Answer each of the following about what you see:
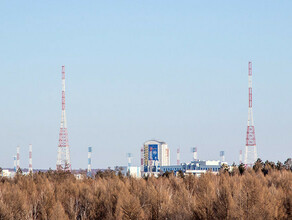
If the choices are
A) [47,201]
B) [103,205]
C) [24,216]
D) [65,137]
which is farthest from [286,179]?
[65,137]

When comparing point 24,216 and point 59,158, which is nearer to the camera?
point 24,216

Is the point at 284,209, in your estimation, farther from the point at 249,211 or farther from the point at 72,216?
the point at 72,216

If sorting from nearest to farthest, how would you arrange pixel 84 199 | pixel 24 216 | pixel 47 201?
pixel 24 216
pixel 47 201
pixel 84 199

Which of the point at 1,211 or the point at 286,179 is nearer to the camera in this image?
the point at 1,211

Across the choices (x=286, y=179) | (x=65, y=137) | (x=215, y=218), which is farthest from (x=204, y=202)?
(x=65, y=137)

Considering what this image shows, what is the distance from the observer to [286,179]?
27.7 m

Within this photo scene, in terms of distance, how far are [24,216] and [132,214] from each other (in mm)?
3481

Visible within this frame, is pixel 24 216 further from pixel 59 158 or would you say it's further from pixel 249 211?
pixel 59 158

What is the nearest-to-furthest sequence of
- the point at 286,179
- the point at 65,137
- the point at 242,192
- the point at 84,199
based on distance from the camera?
1. the point at 242,192
2. the point at 84,199
3. the point at 286,179
4. the point at 65,137

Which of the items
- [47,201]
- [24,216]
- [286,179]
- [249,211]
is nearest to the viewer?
[249,211]

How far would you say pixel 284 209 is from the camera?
63.7 ft

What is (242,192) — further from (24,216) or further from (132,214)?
(24,216)

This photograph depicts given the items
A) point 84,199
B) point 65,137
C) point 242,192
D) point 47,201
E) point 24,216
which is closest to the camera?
point 242,192

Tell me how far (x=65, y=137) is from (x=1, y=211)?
2308 inches
